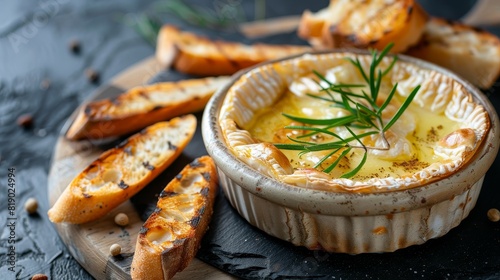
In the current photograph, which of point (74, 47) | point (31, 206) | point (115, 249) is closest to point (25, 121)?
point (31, 206)

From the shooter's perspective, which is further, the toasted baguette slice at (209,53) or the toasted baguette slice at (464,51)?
the toasted baguette slice at (209,53)

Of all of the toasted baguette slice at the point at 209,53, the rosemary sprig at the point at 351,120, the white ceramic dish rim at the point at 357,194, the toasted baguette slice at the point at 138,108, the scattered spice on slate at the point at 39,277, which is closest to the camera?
the white ceramic dish rim at the point at 357,194

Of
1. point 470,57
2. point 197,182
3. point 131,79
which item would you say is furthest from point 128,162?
point 470,57

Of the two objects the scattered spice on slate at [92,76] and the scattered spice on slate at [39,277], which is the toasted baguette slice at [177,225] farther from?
the scattered spice on slate at [92,76]

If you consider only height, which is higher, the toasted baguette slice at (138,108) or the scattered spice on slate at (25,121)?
the toasted baguette slice at (138,108)

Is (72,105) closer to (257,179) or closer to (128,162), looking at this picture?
(128,162)

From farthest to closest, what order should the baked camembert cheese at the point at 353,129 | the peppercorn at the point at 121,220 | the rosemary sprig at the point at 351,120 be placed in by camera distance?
the peppercorn at the point at 121,220
the rosemary sprig at the point at 351,120
the baked camembert cheese at the point at 353,129

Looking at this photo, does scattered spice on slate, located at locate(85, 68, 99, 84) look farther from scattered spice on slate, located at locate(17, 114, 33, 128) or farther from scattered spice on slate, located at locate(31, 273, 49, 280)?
scattered spice on slate, located at locate(31, 273, 49, 280)

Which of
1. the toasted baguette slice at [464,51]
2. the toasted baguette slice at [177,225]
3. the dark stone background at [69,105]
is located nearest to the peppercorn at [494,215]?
the dark stone background at [69,105]
